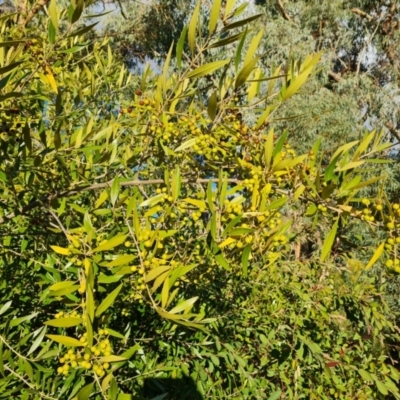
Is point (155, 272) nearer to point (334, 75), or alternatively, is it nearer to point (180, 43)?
point (180, 43)

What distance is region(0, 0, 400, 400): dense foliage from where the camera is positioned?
0.73 m

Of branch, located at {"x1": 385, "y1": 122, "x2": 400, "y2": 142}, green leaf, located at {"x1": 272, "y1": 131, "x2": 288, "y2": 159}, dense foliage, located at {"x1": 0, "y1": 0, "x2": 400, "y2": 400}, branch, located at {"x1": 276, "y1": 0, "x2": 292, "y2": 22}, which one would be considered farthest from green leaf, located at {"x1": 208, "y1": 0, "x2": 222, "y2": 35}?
branch, located at {"x1": 276, "y1": 0, "x2": 292, "y2": 22}

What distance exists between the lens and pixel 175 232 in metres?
0.77

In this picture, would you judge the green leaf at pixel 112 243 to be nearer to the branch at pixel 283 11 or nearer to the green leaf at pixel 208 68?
the green leaf at pixel 208 68

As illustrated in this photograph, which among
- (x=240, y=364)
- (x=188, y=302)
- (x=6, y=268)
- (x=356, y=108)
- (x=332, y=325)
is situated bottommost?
(x=356, y=108)

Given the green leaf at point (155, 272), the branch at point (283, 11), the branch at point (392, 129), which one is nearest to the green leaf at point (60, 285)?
the green leaf at point (155, 272)

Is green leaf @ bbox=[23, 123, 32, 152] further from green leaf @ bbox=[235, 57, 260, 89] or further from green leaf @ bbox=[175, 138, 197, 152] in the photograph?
green leaf @ bbox=[235, 57, 260, 89]

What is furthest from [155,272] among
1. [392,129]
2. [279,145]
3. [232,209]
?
[392,129]

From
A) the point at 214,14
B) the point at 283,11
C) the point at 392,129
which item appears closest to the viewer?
the point at 214,14

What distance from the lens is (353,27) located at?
8320 mm

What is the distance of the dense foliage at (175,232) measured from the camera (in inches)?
28.7

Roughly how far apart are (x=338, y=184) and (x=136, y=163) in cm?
46

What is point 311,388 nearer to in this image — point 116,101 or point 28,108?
point 28,108

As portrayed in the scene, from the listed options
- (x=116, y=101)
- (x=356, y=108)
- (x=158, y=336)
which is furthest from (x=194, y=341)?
(x=356, y=108)
